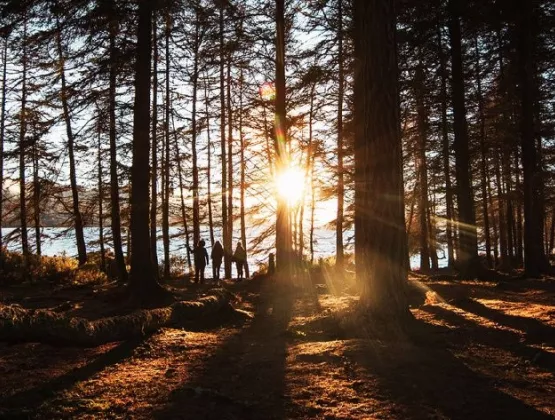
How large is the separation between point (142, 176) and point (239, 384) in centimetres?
701

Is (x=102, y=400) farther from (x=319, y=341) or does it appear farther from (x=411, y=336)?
(x=411, y=336)

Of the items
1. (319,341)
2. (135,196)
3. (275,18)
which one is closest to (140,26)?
(135,196)

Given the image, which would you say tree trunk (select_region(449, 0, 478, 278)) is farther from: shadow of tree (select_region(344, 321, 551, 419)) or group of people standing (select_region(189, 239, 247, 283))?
shadow of tree (select_region(344, 321, 551, 419))

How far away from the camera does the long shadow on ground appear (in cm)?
365

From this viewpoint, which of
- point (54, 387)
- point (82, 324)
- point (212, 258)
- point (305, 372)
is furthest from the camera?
point (212, 258)

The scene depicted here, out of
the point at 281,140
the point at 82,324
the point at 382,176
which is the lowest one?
the point at 82,324

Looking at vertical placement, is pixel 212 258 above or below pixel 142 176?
below

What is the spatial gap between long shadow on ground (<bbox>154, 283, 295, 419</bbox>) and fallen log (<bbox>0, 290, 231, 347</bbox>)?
1.14m

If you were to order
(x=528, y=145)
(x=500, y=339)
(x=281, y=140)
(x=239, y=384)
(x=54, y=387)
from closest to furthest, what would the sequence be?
(x=54, y=387), (x=239, y=384), (x=500, y=339), (x=281, y=140), (x=528, y=145)

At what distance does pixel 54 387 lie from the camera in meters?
4.23

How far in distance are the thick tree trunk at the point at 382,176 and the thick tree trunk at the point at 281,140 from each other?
24.0 ft

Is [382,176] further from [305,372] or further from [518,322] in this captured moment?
[518,322]

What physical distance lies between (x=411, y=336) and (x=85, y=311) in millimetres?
Answer: 6561

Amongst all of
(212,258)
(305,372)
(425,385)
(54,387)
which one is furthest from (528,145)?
(54,387)
